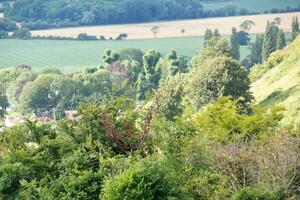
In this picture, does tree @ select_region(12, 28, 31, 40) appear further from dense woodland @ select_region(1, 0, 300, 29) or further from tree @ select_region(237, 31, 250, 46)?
tree @ select_region(237, 31, 250, 46)

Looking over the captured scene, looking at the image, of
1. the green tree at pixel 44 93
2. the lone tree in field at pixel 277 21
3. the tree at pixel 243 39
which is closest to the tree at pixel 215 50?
the green tree at pixel 44 93

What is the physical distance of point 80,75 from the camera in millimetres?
90625

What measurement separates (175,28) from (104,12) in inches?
884

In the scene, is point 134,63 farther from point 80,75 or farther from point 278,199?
point 278,199

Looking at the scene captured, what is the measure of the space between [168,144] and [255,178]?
2877 millimetres

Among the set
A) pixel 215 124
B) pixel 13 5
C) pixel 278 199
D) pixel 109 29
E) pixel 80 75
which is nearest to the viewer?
pixel 278 199

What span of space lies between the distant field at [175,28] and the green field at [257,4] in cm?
819

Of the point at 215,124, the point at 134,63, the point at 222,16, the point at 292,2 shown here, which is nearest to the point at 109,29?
the point at 222,16

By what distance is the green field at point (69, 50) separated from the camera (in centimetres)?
12431

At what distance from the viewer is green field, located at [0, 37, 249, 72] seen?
124 m

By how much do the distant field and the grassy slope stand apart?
84950mm

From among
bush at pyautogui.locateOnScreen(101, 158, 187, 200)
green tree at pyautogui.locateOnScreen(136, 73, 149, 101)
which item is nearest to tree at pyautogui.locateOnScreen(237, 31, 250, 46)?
green tree at pyautogui.locateOnScreen(136, 73, 149, 101)

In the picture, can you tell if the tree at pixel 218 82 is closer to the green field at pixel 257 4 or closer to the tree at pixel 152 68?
the tree at pixel 152 68

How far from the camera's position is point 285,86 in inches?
1747
